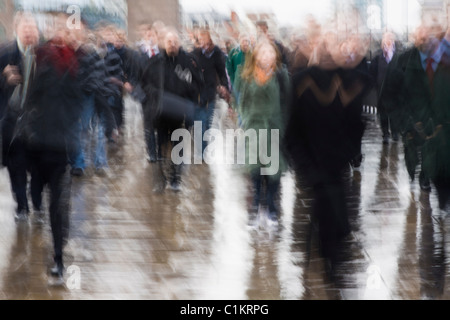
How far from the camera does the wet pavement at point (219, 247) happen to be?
19.8 ft

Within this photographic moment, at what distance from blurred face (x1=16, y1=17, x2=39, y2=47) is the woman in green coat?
223 centimetres

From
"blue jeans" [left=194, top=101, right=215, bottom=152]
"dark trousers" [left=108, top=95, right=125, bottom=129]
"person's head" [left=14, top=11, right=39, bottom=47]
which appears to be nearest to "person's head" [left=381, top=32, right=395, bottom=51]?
"blue jeans" [left=194, top=101, right=215, bottom=152]

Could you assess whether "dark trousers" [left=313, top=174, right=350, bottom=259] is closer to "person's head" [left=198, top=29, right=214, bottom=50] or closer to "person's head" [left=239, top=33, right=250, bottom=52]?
"person's head" [left=239, top=33, right=250, bottom=52]

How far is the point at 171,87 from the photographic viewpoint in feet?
32.7

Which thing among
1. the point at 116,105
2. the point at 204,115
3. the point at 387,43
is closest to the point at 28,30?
the point at 204,115

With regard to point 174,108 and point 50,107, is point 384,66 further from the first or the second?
point 50,107

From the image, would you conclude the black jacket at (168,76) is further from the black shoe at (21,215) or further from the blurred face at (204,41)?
the blurred face at (204,41)

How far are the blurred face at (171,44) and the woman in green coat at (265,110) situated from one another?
1.93 m

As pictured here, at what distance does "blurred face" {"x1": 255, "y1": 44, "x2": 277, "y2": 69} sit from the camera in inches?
310

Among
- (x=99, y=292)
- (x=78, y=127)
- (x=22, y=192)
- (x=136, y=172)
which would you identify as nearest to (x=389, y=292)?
(x=99, y=292)

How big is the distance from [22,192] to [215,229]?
6.45 feet

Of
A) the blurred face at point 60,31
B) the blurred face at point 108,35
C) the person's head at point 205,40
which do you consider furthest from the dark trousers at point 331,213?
the blurred face at point 108,35

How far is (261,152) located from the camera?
809 cm
